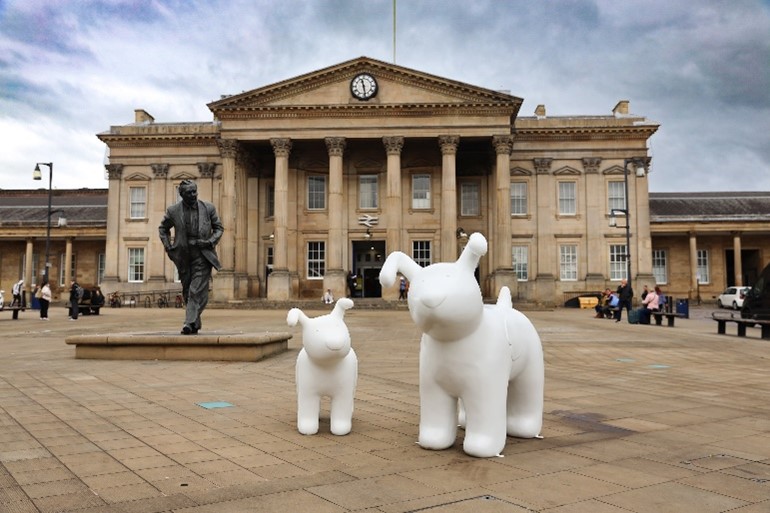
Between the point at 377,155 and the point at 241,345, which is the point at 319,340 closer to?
the point at 241,345

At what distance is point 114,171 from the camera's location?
44.8 metres

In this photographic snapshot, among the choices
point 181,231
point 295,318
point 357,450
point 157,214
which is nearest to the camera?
point 357,450

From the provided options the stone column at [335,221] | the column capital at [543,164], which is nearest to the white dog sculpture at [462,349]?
the stone column at [335,221]

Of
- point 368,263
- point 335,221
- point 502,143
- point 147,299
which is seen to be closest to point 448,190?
point 502,143

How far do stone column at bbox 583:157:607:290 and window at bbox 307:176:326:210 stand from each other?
1772cm

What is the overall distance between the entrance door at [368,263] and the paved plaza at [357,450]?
3272 cm

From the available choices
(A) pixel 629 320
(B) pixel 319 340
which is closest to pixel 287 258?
(A) pixel 629 320

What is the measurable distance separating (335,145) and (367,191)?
4.94 m

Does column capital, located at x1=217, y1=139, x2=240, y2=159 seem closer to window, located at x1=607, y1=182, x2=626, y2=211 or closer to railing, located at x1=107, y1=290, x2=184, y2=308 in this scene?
railing, located at x1=107, y1=290, x2=184, y2=308

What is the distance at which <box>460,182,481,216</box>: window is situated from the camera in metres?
43.5

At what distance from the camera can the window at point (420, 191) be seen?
43.0m

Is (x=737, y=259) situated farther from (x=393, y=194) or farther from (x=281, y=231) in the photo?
(x=281, y=231)

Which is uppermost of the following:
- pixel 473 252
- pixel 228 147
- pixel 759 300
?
pixel 228 147

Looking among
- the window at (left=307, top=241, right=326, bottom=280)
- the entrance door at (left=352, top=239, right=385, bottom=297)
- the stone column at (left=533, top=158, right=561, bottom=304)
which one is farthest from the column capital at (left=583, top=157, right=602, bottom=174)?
the window at (left=307, top=241, right=326, bottom=280)
